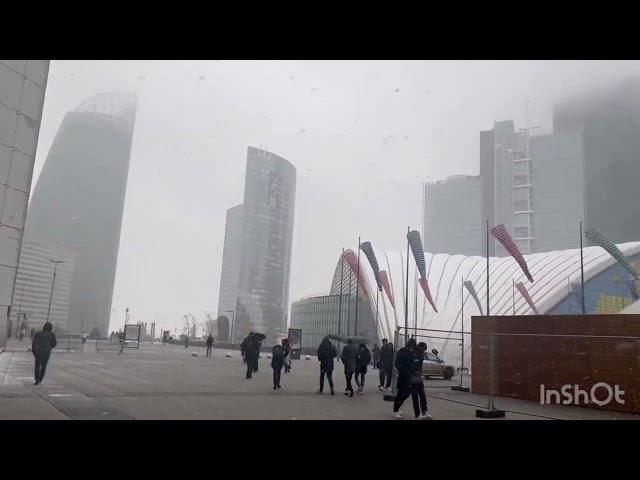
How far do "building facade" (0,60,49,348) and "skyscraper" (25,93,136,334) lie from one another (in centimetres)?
15575

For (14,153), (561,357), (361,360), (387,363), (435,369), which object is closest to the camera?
(561,357)

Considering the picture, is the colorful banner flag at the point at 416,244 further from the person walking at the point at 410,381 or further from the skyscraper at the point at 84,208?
the skyscraper at the point at 84,208

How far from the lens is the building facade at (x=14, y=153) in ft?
76.3

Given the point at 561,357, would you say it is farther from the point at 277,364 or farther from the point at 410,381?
the point at 277,364

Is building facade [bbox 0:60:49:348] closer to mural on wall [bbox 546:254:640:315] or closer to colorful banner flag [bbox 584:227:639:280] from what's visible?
colorful banner flag [bbox 584:227:639:280]

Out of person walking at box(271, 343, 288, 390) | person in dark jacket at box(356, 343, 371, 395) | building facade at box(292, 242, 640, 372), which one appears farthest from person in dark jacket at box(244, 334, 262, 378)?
building facade at box(292, 242, 640, 372)

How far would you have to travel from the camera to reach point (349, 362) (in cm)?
1559

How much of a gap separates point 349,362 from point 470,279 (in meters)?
59.4

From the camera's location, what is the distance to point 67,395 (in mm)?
12141

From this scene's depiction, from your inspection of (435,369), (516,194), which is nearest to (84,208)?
(516,194)

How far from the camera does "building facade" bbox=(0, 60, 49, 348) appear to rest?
76.3 ft
